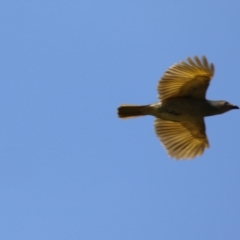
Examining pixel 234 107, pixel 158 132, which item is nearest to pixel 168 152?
pixel 158 132

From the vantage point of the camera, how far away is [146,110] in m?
17.8

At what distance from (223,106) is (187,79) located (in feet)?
3.47

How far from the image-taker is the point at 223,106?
704 inches

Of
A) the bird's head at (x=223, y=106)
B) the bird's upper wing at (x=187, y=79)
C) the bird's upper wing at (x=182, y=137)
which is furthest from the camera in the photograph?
the bird's upper wing at (x=182, y=137)

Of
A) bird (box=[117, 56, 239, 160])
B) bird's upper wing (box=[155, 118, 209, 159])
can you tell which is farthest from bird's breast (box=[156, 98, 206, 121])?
bird's upper wing (box=[155, 118, 209, 159])

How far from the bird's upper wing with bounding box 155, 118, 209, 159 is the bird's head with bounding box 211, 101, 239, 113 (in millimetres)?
523

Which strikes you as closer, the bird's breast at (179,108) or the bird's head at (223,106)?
the bird's breast at (179,108)

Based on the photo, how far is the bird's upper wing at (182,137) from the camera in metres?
18.3

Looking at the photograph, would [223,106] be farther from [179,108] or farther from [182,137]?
[182,137]


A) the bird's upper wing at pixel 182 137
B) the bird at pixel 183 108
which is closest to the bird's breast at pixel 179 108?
the bird at pixel 183 108

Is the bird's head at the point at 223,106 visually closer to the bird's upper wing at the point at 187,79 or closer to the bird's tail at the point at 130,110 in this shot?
the bird's upper wing at the point at 187,79

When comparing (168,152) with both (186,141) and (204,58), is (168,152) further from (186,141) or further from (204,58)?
(204,58)

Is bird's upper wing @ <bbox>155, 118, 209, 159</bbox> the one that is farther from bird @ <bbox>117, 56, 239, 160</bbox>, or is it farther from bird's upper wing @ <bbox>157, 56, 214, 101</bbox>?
bird's upper wing @ <bbox>157, 56, 214, 101</bbox>

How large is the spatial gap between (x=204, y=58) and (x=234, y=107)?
1.51 meters
